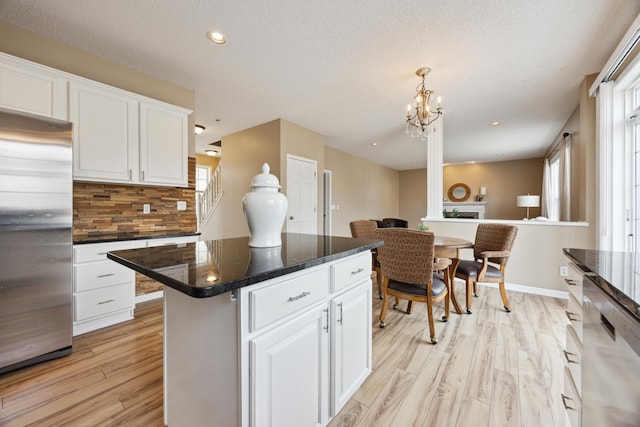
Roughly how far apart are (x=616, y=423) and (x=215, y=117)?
4795 millimetres

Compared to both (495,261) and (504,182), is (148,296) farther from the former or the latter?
(504,182)

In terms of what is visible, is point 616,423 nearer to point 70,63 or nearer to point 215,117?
point 70,63

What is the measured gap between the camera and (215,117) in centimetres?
417

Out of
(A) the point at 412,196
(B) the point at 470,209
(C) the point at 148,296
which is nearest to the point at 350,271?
(C) the point at 148,296

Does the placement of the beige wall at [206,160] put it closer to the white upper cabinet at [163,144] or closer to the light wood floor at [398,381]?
the white upper cabinet at [163,144]

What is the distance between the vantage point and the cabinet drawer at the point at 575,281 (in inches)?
41.6

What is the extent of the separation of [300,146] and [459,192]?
651cm

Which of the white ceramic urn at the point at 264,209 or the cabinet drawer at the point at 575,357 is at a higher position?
the white ceramic urn at the point at 264,209

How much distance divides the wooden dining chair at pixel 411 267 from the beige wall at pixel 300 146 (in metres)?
2.45

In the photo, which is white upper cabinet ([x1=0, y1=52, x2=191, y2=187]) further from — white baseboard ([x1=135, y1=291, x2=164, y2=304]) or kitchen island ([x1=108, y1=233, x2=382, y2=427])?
kitchen island ([x1=108, y1=233, x2=382, y2=427])

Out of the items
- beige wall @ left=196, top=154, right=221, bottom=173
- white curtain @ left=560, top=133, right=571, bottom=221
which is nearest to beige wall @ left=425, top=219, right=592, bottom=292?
white curtain @ left=560, top=133, right=571, bottom=221

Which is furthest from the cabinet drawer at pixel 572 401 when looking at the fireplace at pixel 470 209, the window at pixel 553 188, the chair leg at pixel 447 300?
the fireplace at pixel 470 209

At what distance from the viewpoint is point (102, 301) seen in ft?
7.58

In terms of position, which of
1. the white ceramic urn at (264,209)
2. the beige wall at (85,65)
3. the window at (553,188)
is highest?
the beige wall at (85,65)
